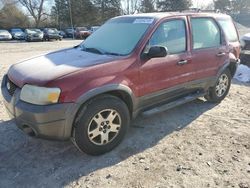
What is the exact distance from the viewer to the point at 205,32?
5.38m

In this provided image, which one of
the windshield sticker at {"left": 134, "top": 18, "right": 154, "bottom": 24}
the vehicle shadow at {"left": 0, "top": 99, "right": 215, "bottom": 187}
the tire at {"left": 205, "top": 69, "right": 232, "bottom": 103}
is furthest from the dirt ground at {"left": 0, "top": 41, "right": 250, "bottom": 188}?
the windshield sticker at {"left": 134, "top": 18, "right": 154, "bottom": 24}

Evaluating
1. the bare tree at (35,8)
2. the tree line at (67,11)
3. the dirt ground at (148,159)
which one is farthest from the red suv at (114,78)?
the bare tree at (35,8)

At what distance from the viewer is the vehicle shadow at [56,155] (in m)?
3.52

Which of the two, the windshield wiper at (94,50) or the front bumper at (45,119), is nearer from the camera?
the front bumper at (45,119)

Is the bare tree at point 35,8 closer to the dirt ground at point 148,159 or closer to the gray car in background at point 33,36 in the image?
the gray car in background at point 33,36

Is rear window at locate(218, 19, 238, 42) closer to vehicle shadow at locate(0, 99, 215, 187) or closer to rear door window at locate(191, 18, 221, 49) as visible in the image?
rear door window at locate(191, 18, 221, 49)

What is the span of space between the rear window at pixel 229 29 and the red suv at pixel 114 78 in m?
0.22

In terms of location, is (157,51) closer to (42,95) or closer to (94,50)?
(94,50)

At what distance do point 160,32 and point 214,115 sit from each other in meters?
1.90

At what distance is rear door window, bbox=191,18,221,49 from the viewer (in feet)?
16.8

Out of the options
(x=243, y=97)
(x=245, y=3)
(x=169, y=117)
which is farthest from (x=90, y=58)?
(x=245, y=3)

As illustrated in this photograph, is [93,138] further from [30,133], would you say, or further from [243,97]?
[243,97]

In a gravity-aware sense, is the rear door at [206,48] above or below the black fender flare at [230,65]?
above

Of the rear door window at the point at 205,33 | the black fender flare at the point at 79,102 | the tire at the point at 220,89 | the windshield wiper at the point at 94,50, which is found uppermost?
the rear door window at the point at 205,33
